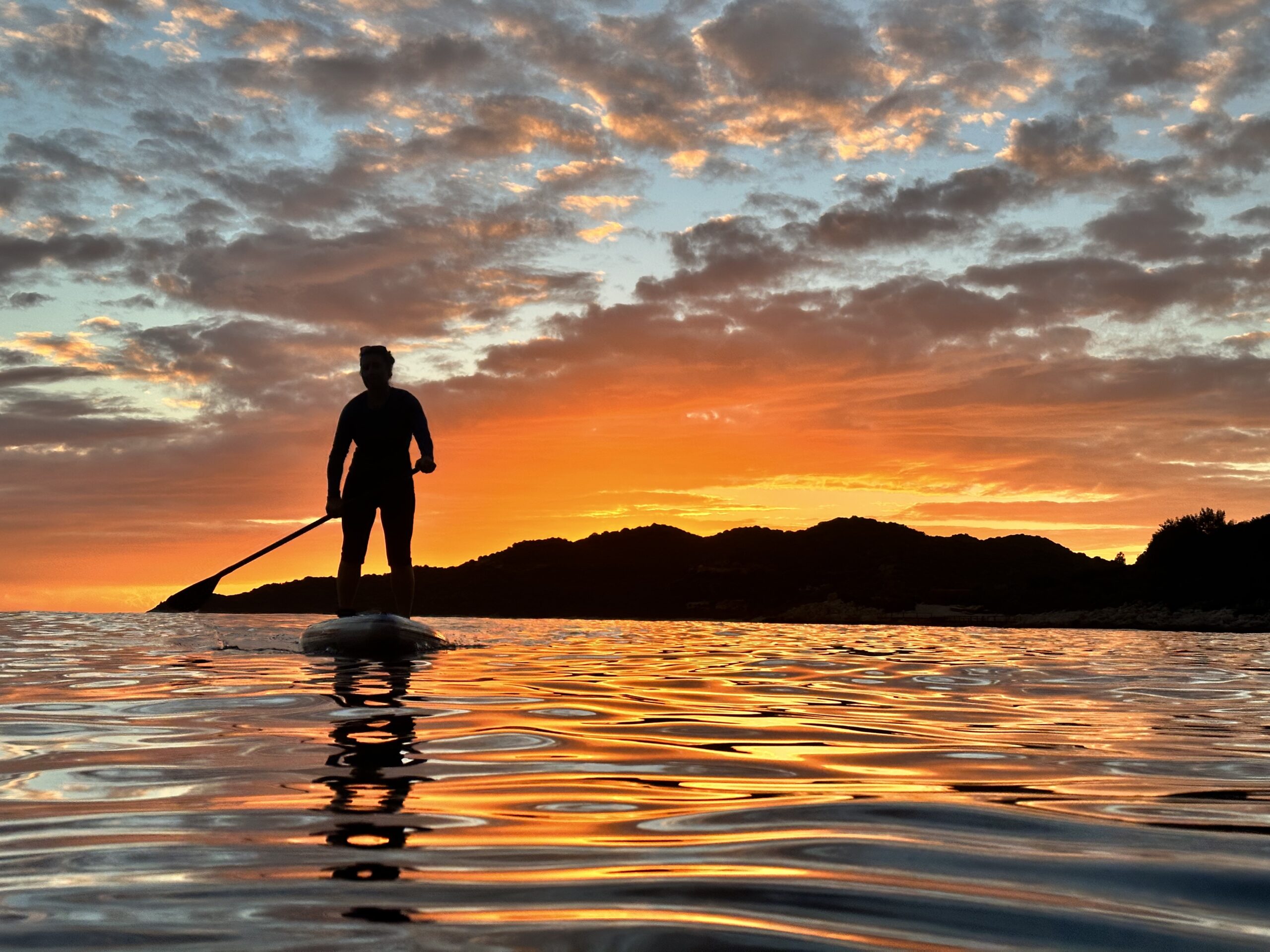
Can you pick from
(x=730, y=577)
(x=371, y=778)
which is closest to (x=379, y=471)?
(x=371, y=778)

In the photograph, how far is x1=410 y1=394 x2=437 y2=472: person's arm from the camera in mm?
10812

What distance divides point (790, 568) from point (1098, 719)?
9560 centimetres

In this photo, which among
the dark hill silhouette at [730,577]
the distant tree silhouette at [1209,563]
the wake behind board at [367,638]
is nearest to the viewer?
the wake behind board at [367,638]

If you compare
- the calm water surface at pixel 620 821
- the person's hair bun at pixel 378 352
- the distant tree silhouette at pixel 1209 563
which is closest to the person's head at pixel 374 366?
the person's hair bun at pixel 378 352

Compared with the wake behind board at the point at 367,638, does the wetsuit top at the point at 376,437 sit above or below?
above

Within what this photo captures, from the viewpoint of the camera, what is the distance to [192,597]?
1279 cm

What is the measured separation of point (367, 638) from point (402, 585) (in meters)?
1.69

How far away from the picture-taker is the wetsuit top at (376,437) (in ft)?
35.8

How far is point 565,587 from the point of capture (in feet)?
354

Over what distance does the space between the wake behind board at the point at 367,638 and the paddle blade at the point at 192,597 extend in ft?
12.3

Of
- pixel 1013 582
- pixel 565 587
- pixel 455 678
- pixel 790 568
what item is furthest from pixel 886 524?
pixel 455 678

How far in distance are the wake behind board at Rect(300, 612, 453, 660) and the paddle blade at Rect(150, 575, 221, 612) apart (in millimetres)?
3759

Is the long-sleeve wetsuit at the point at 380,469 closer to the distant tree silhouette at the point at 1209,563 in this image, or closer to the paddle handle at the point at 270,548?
the paddle handle at the point at 270,548

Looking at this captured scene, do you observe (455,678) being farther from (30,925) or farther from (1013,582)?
(1013,582)
